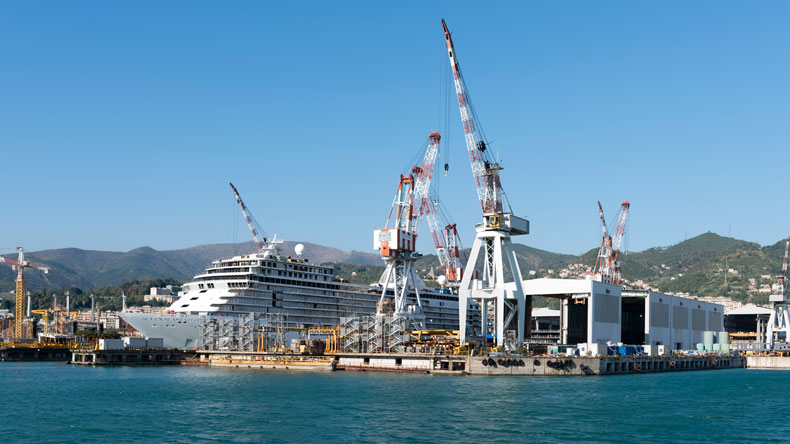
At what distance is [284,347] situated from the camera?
462ft

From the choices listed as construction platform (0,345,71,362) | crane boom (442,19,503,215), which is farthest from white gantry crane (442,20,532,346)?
construction platform (0,345,71,362)

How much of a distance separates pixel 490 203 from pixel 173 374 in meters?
53.6

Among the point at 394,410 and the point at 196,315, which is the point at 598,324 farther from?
the point at 394,410

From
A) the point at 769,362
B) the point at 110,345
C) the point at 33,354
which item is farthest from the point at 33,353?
the point at 769,362

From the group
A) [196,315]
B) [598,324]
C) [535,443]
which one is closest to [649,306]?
[598,324]

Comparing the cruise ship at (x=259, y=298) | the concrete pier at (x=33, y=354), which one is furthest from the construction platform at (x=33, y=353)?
the cruise ship at (x=259, y=298)

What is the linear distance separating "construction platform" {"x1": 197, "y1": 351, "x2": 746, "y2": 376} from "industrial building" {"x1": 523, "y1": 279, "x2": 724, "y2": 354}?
8.56 meters

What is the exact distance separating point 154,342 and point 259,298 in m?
19.6

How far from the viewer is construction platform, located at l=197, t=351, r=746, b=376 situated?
356 feet

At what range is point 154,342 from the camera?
475 feet

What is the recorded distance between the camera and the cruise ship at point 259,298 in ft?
471

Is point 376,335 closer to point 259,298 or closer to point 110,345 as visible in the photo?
point 259,298

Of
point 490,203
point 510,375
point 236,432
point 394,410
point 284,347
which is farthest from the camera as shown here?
point 284,347

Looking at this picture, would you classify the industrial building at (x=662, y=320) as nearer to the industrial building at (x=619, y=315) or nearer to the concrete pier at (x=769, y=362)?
the industrial building at (x=619, y=315)
